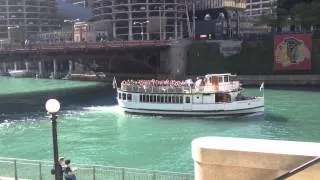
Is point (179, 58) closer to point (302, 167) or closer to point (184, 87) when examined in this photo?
point (184, 87)

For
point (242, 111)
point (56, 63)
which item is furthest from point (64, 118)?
point (56, 63)

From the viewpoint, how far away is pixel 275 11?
118 m

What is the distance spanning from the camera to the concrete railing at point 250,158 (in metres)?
8.42

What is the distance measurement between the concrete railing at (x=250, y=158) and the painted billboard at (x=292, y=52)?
277 feet

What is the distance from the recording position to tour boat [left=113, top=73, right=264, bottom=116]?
58000 millimetres

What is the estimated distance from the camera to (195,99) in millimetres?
59094

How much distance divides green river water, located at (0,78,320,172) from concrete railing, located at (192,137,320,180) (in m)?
23.0

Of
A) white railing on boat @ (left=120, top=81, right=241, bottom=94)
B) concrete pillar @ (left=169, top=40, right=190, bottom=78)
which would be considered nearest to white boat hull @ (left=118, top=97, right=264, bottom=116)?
white railing on boat @ (left=120, top=81, right=241, bottom=94)

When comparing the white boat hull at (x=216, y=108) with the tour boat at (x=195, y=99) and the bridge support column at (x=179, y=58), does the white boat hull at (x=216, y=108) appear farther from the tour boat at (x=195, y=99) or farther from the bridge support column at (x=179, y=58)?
the bridge support column at (x=179, y=58)

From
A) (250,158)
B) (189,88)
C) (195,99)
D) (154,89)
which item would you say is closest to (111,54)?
(154,89)

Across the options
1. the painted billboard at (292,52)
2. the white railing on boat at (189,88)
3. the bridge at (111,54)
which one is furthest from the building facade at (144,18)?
the white railing on boat at (189,88)

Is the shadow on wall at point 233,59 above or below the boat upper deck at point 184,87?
above

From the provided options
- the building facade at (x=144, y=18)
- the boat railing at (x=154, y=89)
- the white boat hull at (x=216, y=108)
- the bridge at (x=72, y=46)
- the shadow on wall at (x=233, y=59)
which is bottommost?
the white boat hull at (x=216, y=108)

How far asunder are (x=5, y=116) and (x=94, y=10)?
11912 centimetres
